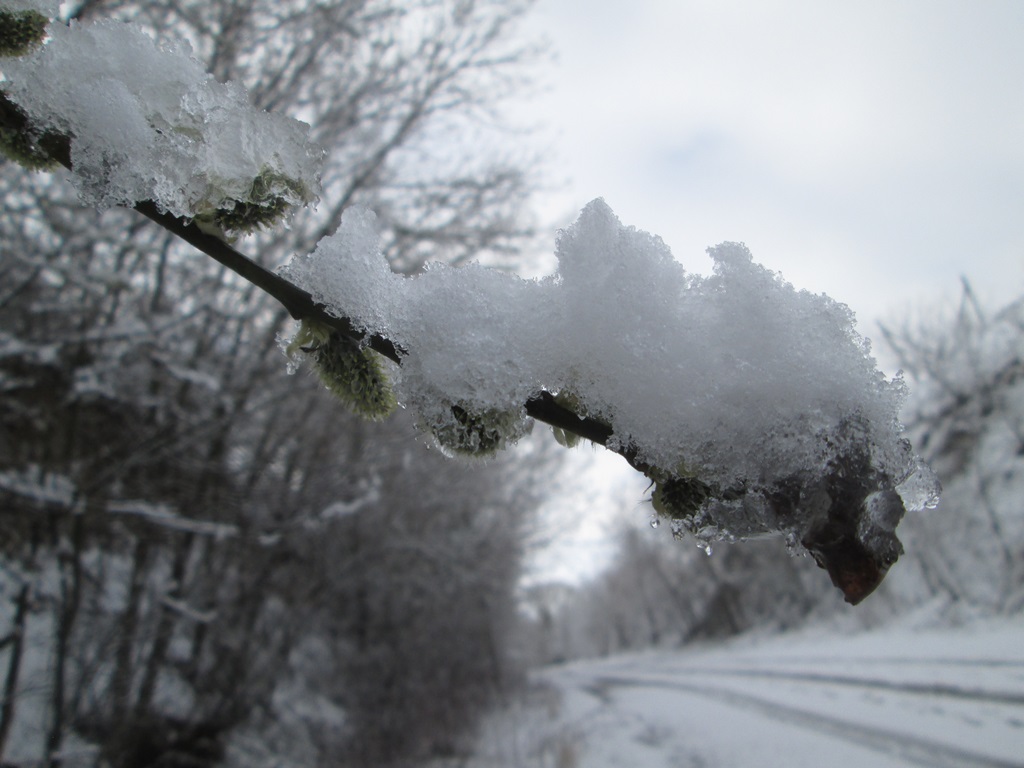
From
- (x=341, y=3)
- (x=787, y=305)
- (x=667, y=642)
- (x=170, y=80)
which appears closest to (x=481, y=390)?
(x=787, y=305)

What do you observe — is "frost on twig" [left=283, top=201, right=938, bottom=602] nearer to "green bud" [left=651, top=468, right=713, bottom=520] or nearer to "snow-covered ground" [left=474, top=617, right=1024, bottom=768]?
"green bud" [left=651, top=468, right=713, bottom=520]

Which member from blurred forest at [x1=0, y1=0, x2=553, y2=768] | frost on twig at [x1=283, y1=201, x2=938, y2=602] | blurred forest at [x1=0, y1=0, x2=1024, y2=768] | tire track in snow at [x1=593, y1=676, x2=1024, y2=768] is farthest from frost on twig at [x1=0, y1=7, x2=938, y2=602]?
tire track in snow at [x1=593, y1=676, x2=1024, y2=768]

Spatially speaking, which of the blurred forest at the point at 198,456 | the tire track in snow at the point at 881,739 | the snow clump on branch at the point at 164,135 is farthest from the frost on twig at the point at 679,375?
the tire track in snow at the point at 881,739

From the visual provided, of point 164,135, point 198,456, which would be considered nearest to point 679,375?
point 164,135

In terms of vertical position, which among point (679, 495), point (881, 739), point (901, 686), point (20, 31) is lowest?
point (881, 739)

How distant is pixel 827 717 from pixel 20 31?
11.2m

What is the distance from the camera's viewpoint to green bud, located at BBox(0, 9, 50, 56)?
0.85m

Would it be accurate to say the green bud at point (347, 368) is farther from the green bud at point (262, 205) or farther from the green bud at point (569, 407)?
the green bud at point (569, 407)

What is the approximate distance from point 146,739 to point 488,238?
22.9ft

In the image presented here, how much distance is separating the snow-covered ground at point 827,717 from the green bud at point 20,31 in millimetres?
8243

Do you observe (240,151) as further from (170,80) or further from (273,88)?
(273,88)

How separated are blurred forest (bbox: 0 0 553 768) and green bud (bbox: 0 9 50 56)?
4.35 metres

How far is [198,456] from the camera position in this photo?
20.0 ft

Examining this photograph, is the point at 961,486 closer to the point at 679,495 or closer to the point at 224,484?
the point at 224,484
